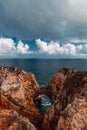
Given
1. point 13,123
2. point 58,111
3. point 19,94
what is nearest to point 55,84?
point 19,94

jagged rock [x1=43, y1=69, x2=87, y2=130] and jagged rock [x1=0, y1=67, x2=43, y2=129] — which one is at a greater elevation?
jagged rock [x1=43, y1=69, x2=87, y2=130]

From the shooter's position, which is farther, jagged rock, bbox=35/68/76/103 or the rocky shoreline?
jagged rock, bbox=35/68/76/103

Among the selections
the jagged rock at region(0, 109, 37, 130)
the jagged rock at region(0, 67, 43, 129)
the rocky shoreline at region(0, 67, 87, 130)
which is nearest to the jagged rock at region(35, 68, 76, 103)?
the jagged rock at region(0, 67, 43, 129)

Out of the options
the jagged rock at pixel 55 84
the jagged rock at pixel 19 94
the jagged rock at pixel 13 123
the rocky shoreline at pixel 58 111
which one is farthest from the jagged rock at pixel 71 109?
the jagged rock at pixel 55 84

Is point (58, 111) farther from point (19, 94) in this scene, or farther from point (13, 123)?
point (19, 94)

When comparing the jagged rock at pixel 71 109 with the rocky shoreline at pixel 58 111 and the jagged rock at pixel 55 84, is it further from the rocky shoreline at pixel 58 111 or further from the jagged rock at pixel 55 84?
the jagged rock at pixel 55 84

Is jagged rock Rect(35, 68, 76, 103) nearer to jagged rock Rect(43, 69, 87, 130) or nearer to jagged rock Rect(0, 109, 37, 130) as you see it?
jagged rock Rect(43, 69, 87, 130)
